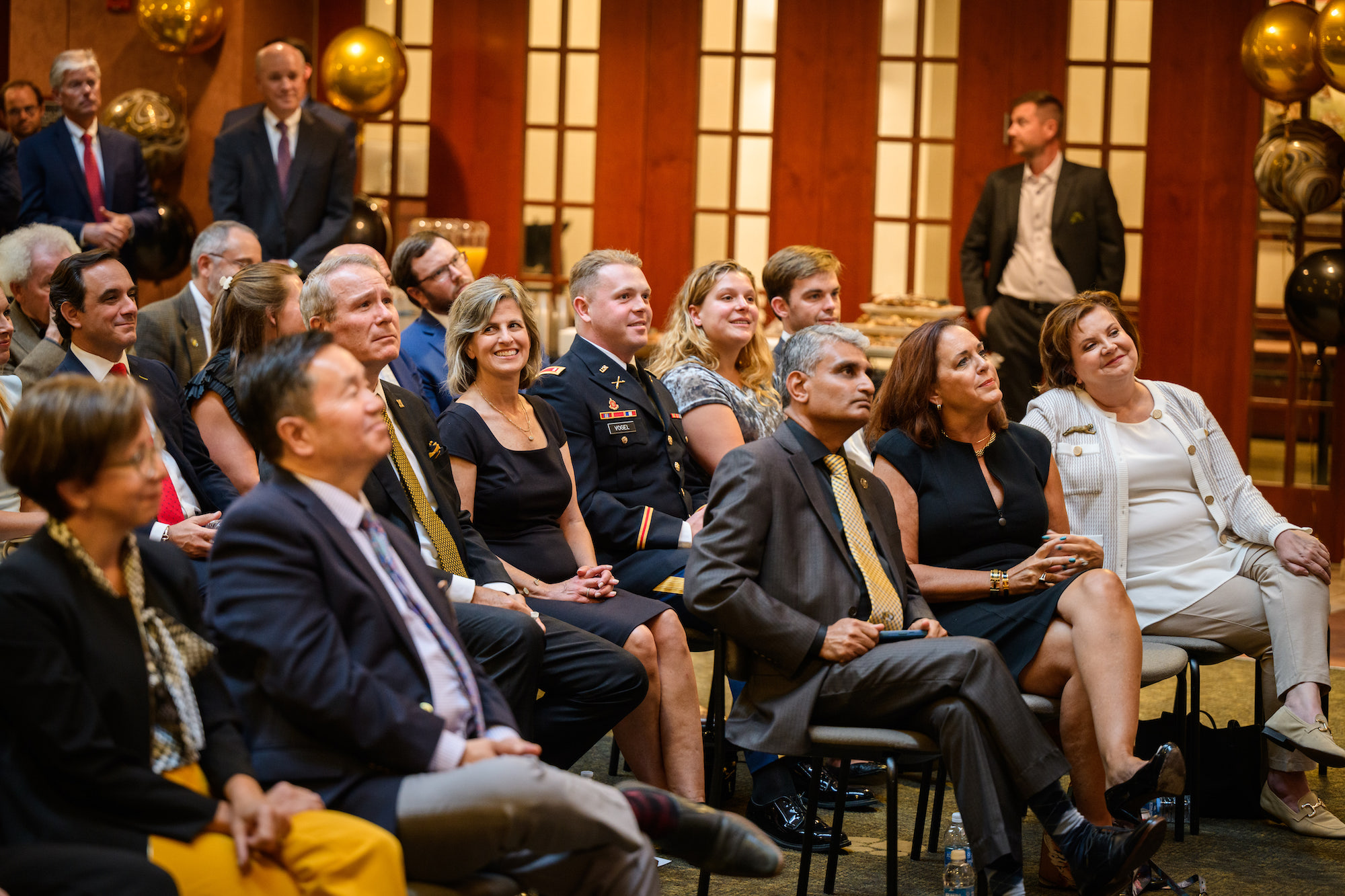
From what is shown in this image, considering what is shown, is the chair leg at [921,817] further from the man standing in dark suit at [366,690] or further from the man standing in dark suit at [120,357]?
the man standing in dark suit at [120,357]

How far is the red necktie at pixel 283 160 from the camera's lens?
601 cm

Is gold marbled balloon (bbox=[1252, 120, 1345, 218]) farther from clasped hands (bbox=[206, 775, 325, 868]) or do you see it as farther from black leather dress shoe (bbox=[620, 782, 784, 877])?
clasped hands (bbox=[206, 775, 325, 868])

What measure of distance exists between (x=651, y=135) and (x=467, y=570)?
200 inches

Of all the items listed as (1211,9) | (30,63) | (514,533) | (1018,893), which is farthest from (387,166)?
(1018,893)

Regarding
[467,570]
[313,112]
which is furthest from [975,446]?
[313,112]

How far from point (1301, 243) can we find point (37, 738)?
619 cm

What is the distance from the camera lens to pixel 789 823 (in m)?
3.15

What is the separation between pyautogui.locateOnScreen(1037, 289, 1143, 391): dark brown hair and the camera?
11.8ft

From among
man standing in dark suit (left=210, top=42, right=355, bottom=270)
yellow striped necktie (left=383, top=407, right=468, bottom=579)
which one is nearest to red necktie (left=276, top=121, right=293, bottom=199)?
man standing in dark suit (left=210, top=42, right=355, bottom=270)

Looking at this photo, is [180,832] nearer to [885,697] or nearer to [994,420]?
[885,697]

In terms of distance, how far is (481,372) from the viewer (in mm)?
3266

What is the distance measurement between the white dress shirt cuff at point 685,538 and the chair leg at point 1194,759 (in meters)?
1.24

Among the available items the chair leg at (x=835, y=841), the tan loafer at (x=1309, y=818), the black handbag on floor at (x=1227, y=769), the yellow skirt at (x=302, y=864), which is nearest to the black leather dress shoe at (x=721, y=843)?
the yellow skirt at (x=302, y=864)

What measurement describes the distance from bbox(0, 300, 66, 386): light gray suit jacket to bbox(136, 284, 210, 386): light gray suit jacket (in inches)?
12.9
